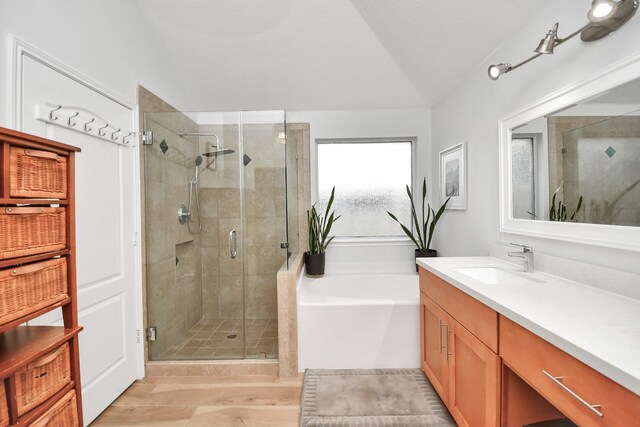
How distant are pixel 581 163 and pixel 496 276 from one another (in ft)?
2.27

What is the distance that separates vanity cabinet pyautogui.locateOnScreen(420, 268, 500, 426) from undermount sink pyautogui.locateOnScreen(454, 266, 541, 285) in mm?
207

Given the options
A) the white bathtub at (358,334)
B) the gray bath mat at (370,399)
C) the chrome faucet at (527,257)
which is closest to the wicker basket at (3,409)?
the gray bath mat at (370,399)

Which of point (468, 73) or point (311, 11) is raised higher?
point (311, 11)

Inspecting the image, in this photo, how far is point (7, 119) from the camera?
1330mm

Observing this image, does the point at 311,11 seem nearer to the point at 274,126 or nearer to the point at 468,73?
the point at 274,126

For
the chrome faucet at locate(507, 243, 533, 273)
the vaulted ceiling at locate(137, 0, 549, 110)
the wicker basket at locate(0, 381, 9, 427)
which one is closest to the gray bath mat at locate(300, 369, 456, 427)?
the chrome faucet at locate(507, 243, 533, 273)

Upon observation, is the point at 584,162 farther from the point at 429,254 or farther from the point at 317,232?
the point at 317,232

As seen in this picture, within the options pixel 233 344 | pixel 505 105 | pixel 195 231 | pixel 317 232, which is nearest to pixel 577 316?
pixel 505 105

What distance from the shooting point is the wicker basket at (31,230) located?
3.16ft

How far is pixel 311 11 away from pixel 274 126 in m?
0.94

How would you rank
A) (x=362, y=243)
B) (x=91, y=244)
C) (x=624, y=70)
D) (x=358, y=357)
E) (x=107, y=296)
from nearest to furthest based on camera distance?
1. (x=624, y=70)
2. (x=91, y=244)
3. (x=107, y=296)
4. (x=358, y=357)
5. (x=362, y=243)

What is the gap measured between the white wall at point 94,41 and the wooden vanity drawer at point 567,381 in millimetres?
2179

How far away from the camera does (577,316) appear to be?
105cm

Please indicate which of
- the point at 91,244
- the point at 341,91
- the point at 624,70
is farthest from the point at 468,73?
the point at 91,244
